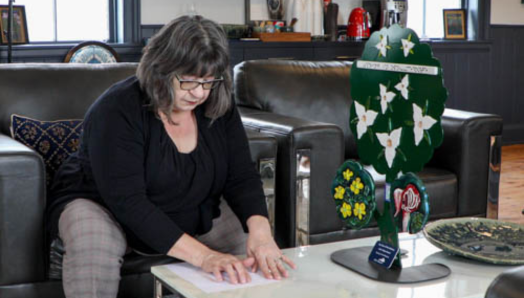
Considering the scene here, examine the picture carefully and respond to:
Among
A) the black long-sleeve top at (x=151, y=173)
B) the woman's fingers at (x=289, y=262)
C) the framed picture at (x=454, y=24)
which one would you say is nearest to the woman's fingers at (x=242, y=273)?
the woman's fingers at (x=289, y=262)

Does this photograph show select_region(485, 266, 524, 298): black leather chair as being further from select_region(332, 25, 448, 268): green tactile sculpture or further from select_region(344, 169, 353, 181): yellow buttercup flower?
select_region(344, 169, 353, 181): yellow buttercup flower

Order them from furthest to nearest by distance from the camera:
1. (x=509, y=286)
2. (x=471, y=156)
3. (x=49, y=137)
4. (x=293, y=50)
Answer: (x=293, y=50) → (x=471, y=156) → (x=49, y=137) → (x=509, y=286)

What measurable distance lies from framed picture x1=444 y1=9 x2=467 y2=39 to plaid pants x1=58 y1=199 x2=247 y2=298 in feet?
16.0

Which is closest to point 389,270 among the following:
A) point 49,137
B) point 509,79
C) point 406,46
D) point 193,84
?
point 406,46

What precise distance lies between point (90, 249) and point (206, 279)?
1.18 feet

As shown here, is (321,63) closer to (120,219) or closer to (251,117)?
(251,117)

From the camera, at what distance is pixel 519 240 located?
1803 mm

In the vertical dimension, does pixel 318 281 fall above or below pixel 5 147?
below

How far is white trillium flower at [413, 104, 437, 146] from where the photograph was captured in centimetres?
157

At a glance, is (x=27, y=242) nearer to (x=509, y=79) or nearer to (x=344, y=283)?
(x=344, y=283)

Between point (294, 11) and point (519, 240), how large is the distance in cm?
367

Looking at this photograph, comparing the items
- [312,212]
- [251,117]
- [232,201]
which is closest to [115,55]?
[251,117]

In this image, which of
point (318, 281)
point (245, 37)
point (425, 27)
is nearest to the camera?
point (318, 281)

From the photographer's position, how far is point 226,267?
5.19ft
